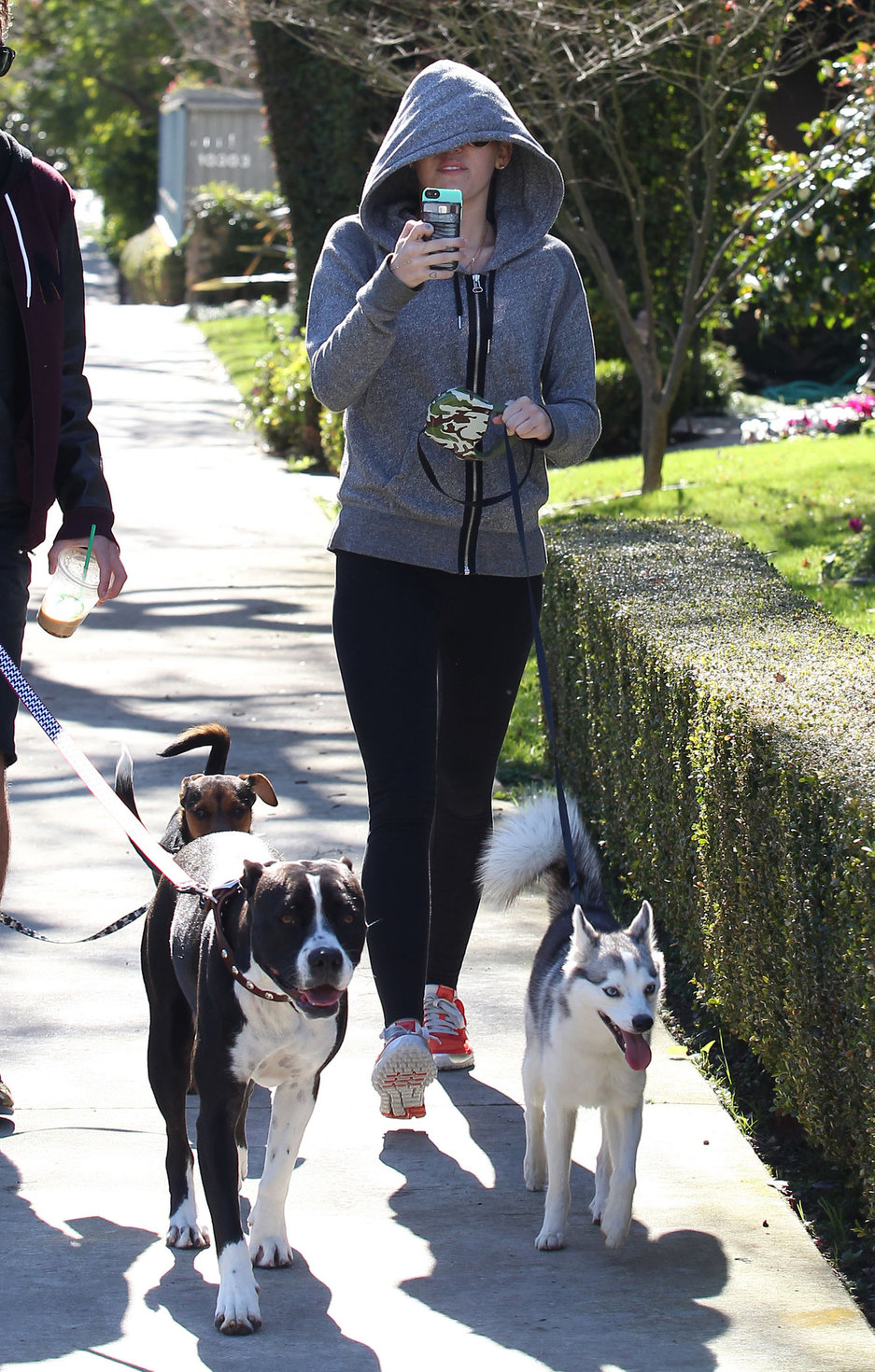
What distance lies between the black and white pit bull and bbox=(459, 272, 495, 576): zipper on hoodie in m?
0.95

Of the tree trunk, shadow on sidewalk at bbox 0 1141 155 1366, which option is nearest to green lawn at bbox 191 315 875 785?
the tree trunk

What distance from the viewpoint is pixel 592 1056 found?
3.39 m

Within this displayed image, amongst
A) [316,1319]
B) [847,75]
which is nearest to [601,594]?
[316,1319]

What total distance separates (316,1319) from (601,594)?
10.3 ft

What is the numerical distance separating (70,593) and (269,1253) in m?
1.48

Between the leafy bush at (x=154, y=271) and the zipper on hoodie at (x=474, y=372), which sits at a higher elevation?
the leafy bush at (x=154, y=271)

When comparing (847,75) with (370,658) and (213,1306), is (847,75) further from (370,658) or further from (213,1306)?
(213,1306)

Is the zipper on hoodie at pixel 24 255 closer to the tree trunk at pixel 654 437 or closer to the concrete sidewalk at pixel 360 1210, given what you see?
the concrete sidewalk at pixel 360 1210

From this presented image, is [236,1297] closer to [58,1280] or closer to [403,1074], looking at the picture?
[58,1280]

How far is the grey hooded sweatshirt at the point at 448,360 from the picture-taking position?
3848mm

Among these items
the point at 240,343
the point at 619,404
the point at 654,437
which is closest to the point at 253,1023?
the point at 654,437

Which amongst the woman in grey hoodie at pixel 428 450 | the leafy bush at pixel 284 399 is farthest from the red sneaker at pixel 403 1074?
the leafy bush at pixel 284 399

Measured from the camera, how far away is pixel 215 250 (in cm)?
3041

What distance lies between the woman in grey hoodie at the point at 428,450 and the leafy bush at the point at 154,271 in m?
29.9
